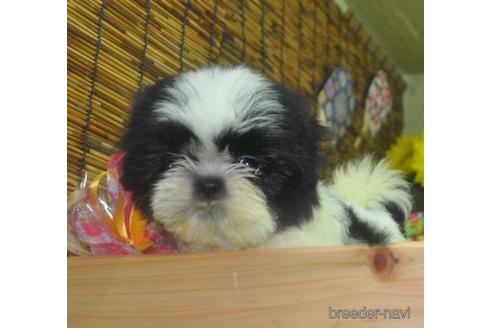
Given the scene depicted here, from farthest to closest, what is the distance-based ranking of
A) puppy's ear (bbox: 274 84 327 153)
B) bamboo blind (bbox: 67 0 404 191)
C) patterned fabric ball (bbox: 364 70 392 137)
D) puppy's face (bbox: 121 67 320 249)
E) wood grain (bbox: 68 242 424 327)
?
patterned fabric ball (bbox: 364 70 392 137)
bamboo blind (bbox: 67 0 404 191)
puppy's ear (bbox: 274 84 327 153)
puppy's face (bbox: 121 67 320 249)
wood grain (bbox: 68 242 424 327)

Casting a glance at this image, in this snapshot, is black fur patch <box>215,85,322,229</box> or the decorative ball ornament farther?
the decorative ball ornament

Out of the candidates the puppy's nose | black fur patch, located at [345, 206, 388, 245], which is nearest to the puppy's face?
the puppy's nose

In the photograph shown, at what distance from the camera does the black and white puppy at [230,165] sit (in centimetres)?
151

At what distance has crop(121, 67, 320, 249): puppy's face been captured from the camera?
151 centimetres

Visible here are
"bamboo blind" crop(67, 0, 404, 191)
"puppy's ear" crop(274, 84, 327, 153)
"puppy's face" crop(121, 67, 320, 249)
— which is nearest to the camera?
"puppy's face" crop(121, 67, 320, 249)

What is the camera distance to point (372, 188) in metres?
2.02

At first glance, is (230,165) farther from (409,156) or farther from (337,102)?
(337,102)

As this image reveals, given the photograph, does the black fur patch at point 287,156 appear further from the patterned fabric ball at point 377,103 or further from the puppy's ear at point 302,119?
the patterned fabric ball at point 377,103

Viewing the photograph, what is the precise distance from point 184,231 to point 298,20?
2.25 ft

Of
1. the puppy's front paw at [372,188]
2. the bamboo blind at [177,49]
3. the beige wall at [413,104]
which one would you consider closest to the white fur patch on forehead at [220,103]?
the bamboo blind at [177,49]

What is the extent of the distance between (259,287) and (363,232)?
0.33m

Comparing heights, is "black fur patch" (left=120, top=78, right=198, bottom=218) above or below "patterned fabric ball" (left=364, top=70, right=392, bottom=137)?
below

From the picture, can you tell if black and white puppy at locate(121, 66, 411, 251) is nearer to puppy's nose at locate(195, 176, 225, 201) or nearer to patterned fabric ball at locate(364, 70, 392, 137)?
puppy's nose at locate(195, 176, 225, 201)
